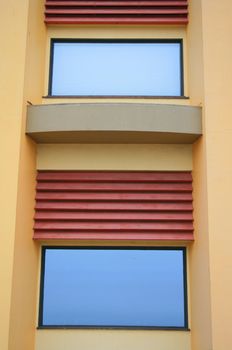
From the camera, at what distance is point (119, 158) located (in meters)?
5.22

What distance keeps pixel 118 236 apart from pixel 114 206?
38cm

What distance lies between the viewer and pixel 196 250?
4961mm

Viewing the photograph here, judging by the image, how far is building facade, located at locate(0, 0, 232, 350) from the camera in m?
4.56

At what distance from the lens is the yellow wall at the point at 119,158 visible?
5215mm

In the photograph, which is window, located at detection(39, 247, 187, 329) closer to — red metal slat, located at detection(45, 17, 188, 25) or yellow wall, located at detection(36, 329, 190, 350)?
yellow wall, located at detection(36, 329, 190, 350)

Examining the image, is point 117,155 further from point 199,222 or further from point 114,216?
point 199,222

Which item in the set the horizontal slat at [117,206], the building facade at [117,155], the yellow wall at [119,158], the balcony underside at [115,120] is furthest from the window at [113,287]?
the balcony underside at [115,120]

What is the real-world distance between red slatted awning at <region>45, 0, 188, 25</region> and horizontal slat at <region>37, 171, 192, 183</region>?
2098 mm
